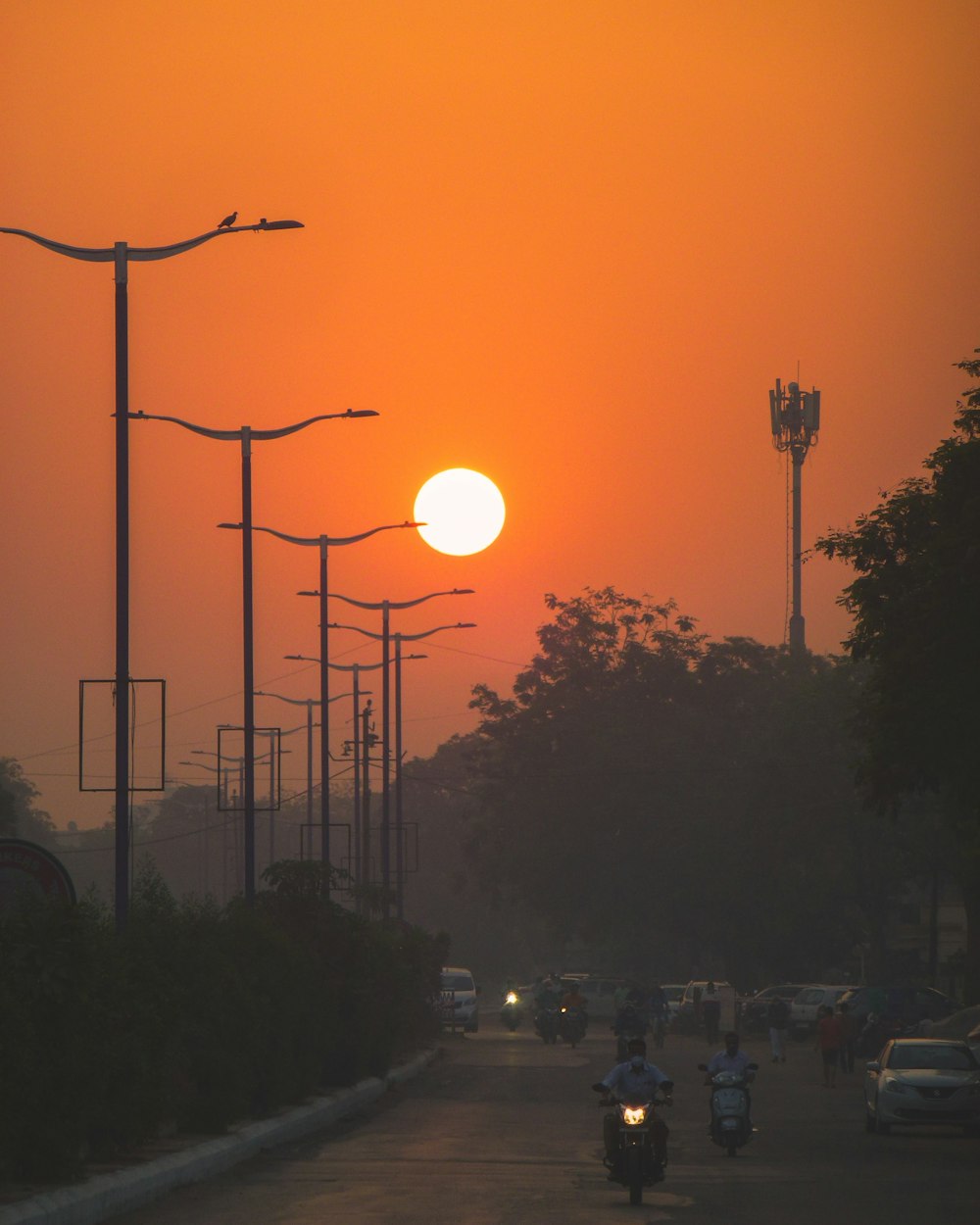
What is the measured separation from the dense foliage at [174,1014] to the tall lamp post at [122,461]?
126 centimetres

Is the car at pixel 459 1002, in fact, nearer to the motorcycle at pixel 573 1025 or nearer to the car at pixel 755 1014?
the motorcycle at pixel 573 1025

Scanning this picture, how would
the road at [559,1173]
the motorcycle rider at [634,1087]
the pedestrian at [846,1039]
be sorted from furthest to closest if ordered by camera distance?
the pedestrian at [846,1039] < the motorcycle rider at [634,1087] < the road at [559,1173]

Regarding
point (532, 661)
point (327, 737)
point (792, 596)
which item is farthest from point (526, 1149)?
point (792, 596)

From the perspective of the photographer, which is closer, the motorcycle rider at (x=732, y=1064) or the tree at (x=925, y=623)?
the motorcycle rider at (x=732, y=1064)

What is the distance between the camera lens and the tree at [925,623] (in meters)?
31.9

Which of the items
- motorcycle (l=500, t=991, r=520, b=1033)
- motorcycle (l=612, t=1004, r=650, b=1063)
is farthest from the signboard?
motorcycle (l=500, t=991, r=520, b=1033)

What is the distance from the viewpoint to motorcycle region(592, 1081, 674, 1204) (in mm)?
20375

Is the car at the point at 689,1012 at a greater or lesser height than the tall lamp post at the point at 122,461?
lesser

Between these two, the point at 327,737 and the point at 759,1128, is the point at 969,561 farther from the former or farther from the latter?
the point at 327,737

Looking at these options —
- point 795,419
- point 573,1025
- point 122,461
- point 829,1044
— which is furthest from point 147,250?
point 795,419

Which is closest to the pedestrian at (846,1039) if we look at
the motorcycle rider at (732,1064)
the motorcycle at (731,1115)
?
the motorcycle rider at (732,1064)

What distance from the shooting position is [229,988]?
25.3 m

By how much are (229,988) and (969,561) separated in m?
12.8

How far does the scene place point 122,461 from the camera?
85.6 ft
